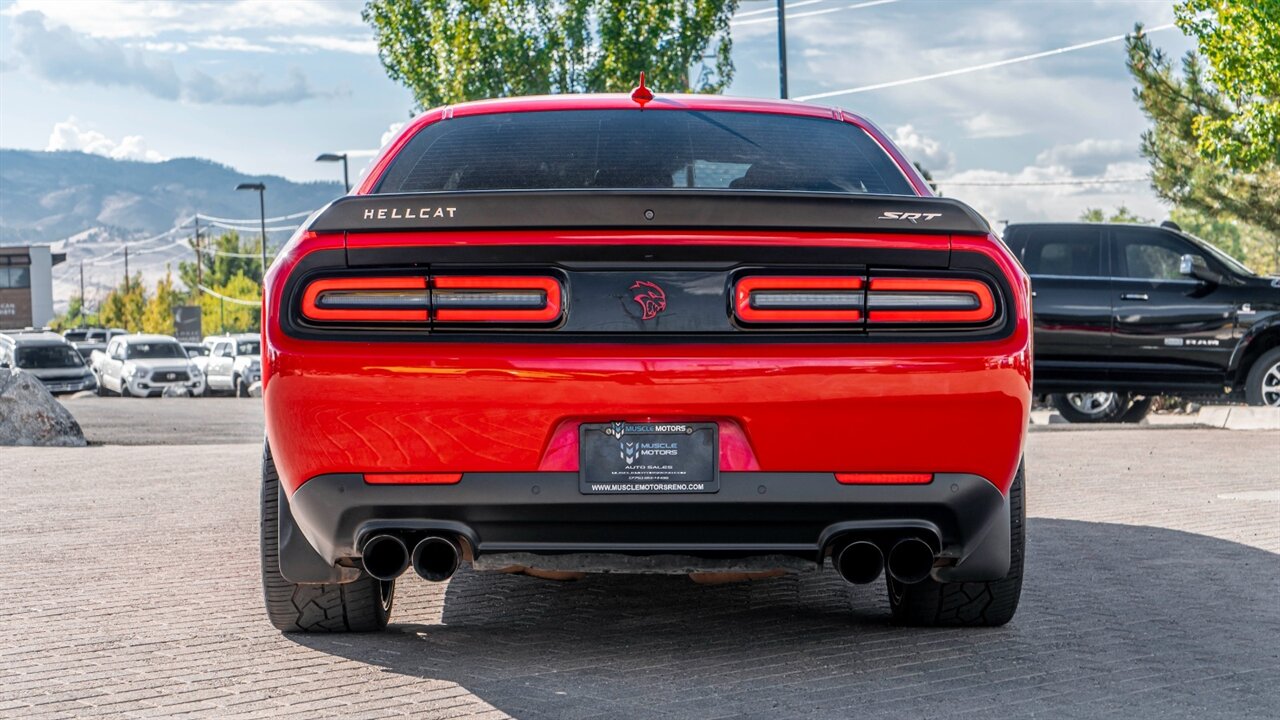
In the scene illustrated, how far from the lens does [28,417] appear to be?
15484mm

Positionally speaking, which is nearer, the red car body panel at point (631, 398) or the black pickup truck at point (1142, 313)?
the red car body panel at point (631, 398)

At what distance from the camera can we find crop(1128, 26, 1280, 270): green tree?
27.9m

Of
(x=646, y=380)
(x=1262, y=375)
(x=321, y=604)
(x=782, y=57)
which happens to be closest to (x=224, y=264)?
(x=782, y=57)

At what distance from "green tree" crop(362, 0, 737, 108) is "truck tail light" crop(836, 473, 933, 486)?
35144mm

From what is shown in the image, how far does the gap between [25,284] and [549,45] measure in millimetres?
56309

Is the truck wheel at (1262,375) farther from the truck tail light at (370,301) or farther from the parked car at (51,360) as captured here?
the parked car at (51,360)

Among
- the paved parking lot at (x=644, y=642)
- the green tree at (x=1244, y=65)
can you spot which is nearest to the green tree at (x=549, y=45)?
the green tree at (x=1244, y=65)

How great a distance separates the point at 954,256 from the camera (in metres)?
4.09

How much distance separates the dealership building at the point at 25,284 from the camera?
280 feet

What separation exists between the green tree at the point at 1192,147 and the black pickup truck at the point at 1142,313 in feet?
42.3

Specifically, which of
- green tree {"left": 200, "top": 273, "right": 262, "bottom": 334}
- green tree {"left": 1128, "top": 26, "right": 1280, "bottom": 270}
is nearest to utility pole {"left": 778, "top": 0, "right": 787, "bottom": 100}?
green tree {"left": 1128, "top": 26, "right": 1280, "bottom": 270}

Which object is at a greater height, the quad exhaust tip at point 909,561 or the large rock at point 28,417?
the quad exhaust tip at point 909,561

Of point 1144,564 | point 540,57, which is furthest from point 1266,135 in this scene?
point 540,57

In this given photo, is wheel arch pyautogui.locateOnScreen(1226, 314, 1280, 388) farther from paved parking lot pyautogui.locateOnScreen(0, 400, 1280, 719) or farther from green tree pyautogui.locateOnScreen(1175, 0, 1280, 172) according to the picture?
paved parking lot pyautogui.locateOnScreen(0, 400, 1280, 719)
